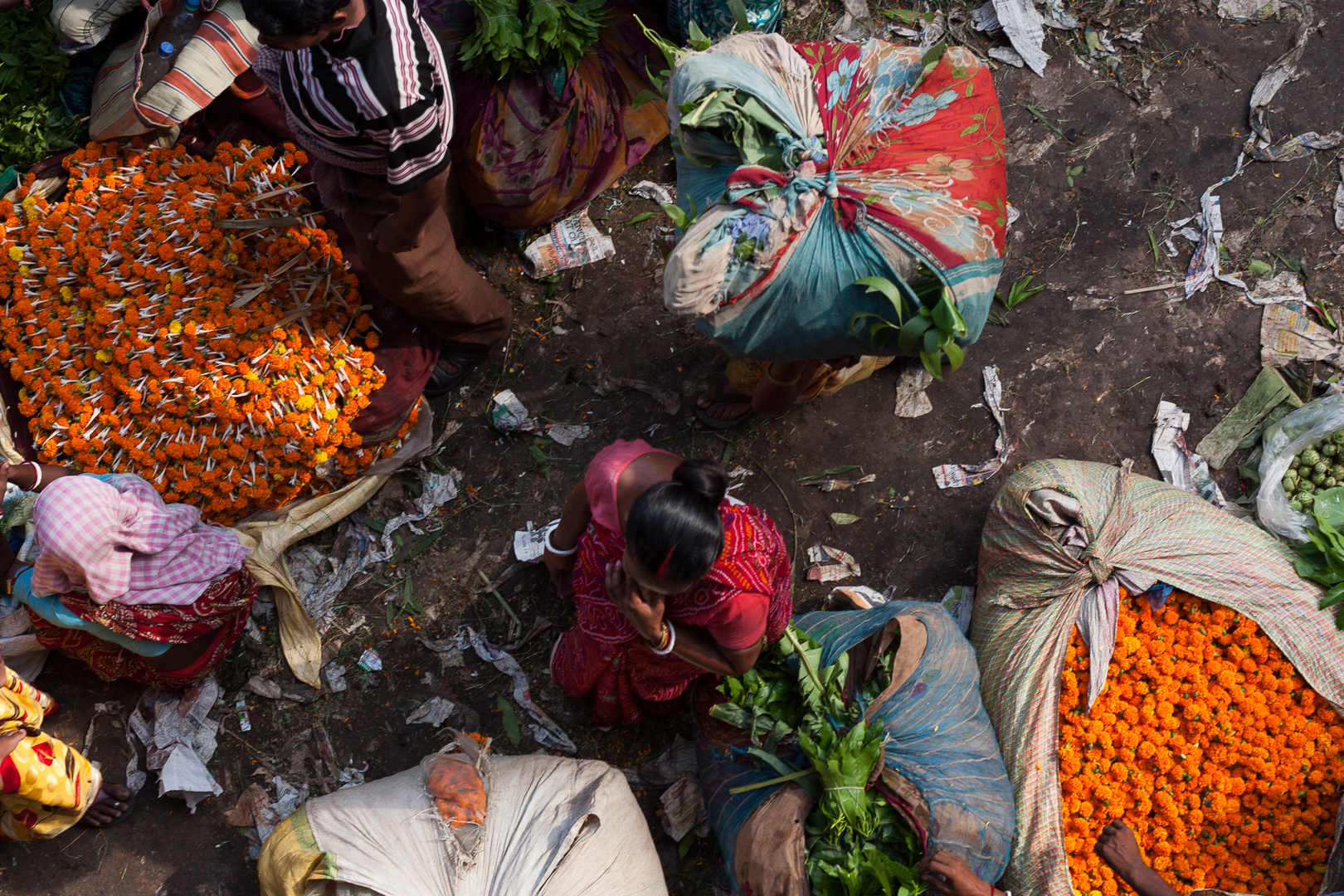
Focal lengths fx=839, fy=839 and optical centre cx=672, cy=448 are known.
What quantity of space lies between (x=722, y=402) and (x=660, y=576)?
155 cm

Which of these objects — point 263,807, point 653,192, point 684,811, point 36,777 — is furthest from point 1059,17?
point 36,777

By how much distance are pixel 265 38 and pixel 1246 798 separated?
11.8 ft

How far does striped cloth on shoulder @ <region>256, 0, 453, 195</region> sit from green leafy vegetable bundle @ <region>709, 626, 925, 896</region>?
1.92 m

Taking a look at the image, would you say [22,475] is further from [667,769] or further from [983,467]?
[983,467]

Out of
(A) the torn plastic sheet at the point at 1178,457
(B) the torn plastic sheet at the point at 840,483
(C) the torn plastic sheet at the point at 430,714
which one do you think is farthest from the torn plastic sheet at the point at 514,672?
(A) the torn plastic sheet at the point at 1178,457

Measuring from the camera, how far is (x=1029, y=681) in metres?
2.80

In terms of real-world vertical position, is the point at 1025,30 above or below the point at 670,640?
above

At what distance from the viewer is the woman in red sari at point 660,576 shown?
204cm

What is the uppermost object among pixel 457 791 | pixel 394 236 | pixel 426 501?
pixel 394 236

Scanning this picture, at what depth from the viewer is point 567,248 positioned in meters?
3.77

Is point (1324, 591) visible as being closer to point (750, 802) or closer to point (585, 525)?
point (750, 802)

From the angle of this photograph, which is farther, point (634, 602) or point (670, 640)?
point (670, 640)

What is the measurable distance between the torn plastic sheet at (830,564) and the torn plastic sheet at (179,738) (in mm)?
2439

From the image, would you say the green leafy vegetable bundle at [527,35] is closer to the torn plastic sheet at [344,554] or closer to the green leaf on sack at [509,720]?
the torn plastic sheet at [344,554]
